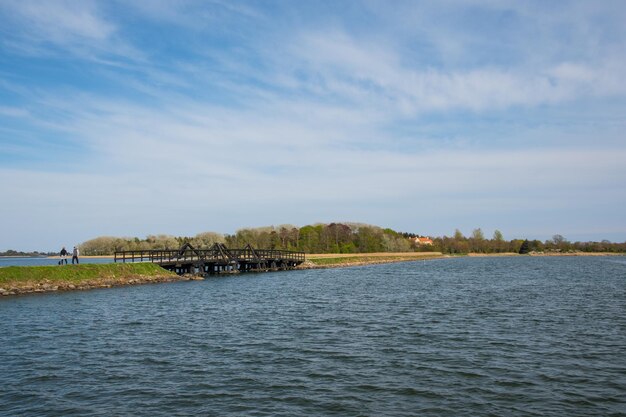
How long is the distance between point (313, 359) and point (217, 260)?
5299 cm

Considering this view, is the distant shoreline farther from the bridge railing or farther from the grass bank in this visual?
the bridge railing

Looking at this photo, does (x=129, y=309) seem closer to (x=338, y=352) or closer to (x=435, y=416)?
(x=338, y=352)

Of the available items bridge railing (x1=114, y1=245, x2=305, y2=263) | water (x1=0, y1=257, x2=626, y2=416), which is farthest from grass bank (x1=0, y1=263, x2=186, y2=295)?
water (x1=0, y1=257, x2=626, y2=416)

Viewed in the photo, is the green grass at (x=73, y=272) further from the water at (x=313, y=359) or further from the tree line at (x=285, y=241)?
the tree line at (x=285, y=241)

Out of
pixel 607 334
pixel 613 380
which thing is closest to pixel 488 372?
pixel 613 380

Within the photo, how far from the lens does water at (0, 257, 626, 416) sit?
43.0ft

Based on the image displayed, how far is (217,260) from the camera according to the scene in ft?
226

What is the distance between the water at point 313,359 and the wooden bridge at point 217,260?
26.9 m

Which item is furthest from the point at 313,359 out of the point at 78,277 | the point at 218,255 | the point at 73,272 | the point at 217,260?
the point at 218,255

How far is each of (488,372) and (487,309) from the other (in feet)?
52.2

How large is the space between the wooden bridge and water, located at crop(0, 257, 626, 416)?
26.9m

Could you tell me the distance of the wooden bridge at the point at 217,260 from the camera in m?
60.7

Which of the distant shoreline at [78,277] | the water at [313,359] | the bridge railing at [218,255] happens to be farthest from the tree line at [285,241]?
the water at [313,359]

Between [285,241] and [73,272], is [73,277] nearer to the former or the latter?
[73,272]
